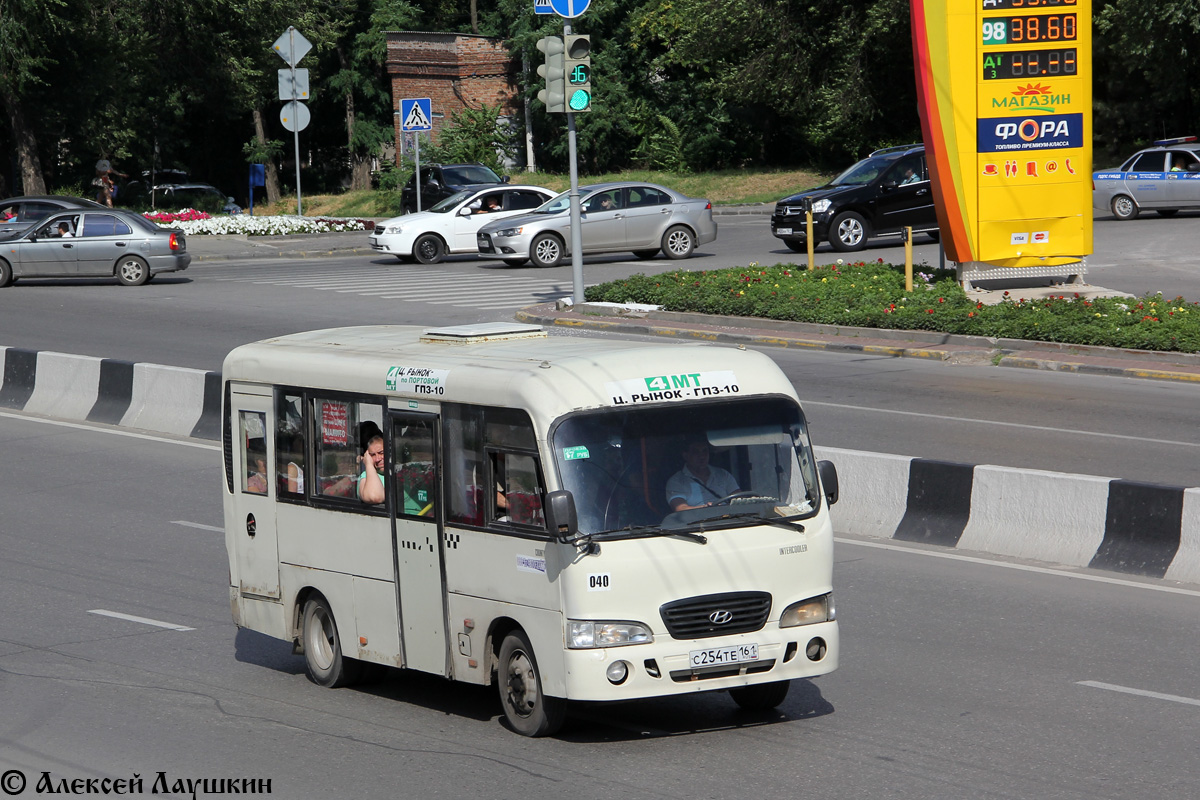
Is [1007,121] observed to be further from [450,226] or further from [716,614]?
[716,614]

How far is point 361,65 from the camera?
65.2 meters

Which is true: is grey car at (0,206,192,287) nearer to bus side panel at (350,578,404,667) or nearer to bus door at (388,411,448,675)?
bus side panel at (350,578,404,667)

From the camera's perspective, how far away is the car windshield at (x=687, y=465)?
23.2 ft

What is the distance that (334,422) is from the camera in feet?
27.0

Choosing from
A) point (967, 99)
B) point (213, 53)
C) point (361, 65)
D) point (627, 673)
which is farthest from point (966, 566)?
point (361, 65)

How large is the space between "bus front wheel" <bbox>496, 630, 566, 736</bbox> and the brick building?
52.7m

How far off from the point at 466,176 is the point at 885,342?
69.0ft

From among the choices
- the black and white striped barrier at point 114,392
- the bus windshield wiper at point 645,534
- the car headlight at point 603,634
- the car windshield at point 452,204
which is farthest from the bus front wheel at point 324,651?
the car windshield at point 452,204

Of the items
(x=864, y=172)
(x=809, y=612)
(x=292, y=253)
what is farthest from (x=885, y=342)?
(x=292, y=253)

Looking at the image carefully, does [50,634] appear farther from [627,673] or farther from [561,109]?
[561,109]

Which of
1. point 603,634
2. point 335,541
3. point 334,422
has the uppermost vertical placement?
point 334,422

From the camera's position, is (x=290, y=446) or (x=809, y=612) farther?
(x=290, y=446)

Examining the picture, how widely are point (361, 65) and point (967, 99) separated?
1839 inches

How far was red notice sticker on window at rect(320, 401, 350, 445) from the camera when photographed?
8.18 m
